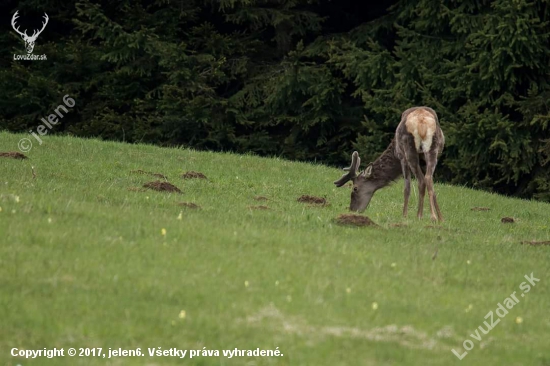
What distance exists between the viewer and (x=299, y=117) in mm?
30969

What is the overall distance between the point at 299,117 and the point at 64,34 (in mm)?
9929

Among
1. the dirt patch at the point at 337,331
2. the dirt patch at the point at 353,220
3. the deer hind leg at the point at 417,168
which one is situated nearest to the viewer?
the dirt patch at the point at 337,331

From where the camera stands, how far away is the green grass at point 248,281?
8.19 meters

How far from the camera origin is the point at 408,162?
16.1 metres

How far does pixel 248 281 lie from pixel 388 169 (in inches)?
327

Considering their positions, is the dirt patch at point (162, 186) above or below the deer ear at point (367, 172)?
below

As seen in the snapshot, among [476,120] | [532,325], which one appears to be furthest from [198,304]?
[476,120]

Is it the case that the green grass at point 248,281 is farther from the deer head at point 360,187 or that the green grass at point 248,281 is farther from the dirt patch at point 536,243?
the deer head at point 360,187

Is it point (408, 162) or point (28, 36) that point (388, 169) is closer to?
point (408, 162)

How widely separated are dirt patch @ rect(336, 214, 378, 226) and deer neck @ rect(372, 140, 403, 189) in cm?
397

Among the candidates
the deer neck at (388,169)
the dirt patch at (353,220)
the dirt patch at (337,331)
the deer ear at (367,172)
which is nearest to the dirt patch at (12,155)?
the deer ear at (367,172)

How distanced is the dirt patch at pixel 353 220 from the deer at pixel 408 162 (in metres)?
2.22

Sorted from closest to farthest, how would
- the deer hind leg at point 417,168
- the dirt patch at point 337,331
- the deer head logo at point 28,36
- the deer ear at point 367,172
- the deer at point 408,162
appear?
the dirt patch at point 337,331, the deer at point 408,162, the deer hind leg at point 417,168, the deer ear at point 367,172, the deer head logo at point 28,36

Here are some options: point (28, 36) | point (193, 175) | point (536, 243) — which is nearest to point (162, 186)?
point (193, 175)
